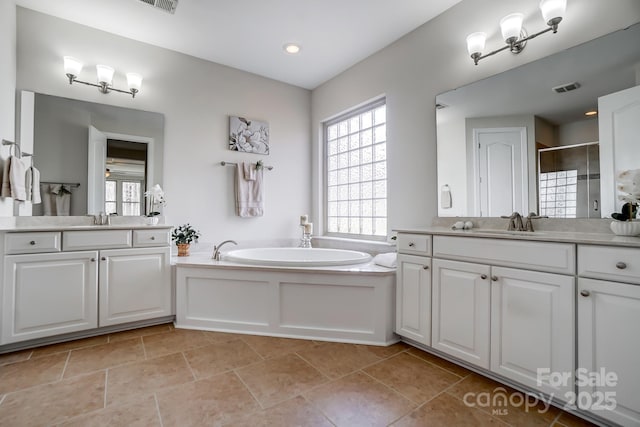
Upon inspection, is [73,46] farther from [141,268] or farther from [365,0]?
[365,0]

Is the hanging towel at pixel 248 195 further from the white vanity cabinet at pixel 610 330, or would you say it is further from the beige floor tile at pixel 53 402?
the white vanity cabinet at pixel 610 330

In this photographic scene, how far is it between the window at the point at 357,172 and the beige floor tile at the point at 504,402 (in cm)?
168

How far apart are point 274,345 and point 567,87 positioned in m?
2.54

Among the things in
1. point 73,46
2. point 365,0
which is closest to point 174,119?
point 73,46

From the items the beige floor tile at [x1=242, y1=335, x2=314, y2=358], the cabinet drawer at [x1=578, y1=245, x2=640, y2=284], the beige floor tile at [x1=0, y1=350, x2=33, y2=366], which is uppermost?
the cabinet drawer at [x1=578, y1=245, x2=640, y2=284]

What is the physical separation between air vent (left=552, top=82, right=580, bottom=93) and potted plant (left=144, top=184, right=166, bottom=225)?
126 inches

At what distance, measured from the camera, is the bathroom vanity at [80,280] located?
2.06 m

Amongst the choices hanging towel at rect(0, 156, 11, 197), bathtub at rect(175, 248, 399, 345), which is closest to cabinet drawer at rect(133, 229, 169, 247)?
bathtub at rect(175, 248, 399, 345)

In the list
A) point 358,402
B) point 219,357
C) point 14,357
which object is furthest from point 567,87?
point 14,357

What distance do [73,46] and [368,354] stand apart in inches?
138

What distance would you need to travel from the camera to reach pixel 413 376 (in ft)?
5.88

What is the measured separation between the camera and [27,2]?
239 cm

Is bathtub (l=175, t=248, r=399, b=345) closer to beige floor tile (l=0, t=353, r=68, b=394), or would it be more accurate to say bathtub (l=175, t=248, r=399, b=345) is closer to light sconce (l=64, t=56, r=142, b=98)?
beige floor tile (l=0, t=353, r=68, b=394)

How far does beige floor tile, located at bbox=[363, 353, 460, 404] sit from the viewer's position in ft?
5.36
